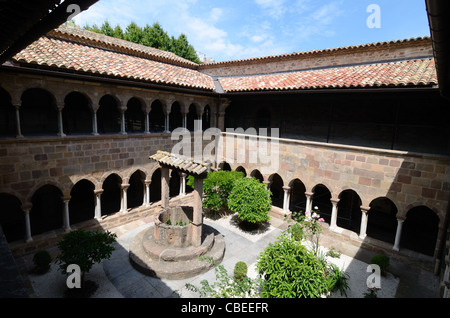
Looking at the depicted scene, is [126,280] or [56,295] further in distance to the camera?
[126,280]

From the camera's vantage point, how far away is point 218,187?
1127 cm

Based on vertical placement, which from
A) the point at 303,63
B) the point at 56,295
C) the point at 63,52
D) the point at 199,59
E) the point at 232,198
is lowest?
the point at 56,295

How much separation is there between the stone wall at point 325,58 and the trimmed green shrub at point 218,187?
738 centimetres

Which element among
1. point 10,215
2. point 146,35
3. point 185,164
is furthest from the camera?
point 146,35

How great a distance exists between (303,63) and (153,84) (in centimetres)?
846

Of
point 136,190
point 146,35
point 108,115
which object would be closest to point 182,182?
point 136,190

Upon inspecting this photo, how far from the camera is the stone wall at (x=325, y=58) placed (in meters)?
10.3

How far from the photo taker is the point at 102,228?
9.36m

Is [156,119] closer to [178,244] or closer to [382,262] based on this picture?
[178,244]

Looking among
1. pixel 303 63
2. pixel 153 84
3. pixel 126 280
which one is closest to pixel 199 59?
pixel 303 63

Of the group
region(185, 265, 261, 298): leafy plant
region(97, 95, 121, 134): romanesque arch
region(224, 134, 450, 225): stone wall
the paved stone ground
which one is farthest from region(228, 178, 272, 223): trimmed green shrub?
region(97, 95, 121, 134): romanesque arch

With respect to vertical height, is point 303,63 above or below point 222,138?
above

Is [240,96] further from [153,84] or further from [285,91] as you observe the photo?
[153,84]

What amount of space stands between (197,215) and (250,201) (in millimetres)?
2855
